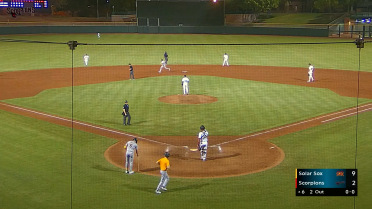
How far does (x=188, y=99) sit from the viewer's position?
28.2 metres

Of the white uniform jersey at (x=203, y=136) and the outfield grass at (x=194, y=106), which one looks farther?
the outfield grass at (x=194, y=106)

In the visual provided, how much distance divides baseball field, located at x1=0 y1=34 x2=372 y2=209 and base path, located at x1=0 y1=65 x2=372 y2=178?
0.07 metres

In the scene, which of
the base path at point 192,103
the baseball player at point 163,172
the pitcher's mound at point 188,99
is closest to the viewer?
the baseball player at point 163,172

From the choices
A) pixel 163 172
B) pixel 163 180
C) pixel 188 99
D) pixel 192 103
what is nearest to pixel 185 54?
pixel 188 99

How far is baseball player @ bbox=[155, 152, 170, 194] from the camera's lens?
44.8ft

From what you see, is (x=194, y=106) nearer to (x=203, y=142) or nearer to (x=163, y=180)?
(x=203, y=142)

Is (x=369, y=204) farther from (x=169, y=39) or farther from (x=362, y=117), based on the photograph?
(x=169, y=39)

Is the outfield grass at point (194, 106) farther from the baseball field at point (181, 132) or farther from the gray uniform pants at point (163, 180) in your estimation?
the gray uniform pants at point (163, 180)

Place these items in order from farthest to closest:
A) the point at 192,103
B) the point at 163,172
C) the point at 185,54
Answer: the point at 185,54 → the point at 192,103 → the point at 163,172

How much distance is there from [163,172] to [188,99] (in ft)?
48.4

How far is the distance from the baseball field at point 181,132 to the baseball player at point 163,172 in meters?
0.24
